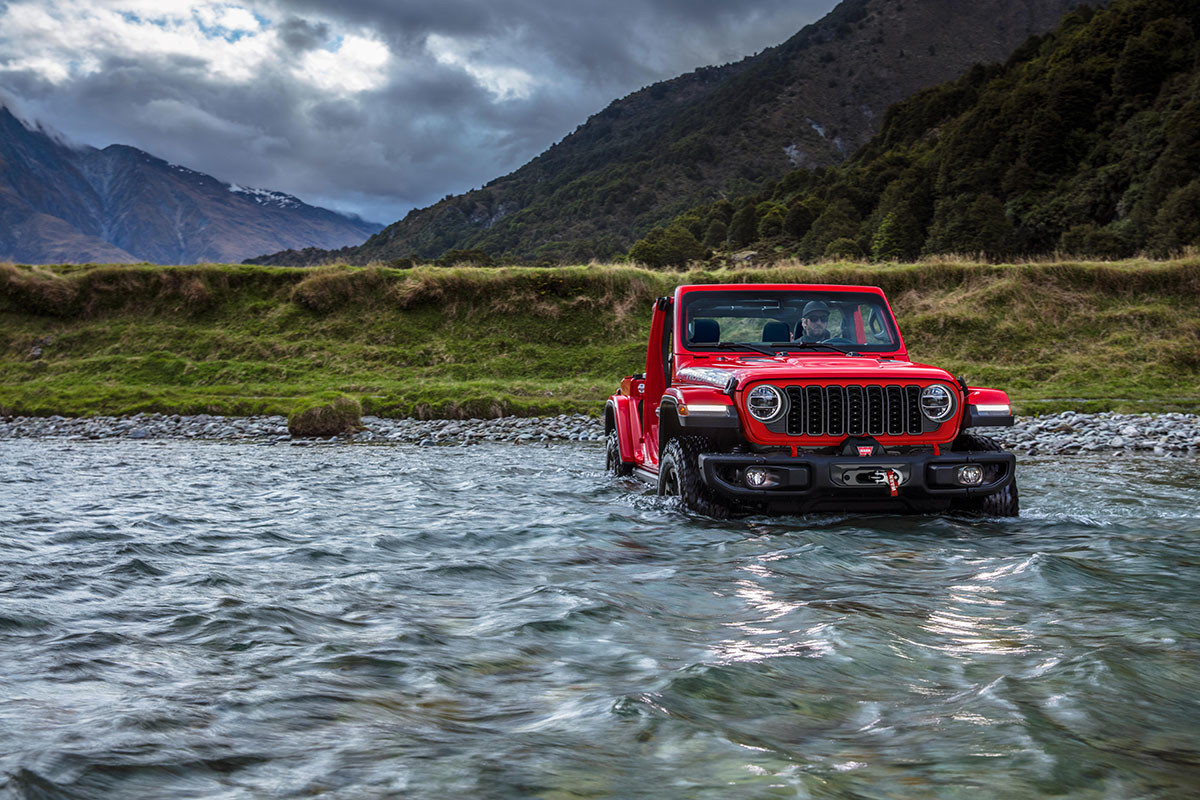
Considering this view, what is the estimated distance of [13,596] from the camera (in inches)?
168

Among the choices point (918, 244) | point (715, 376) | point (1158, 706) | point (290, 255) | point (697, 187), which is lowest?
point (1158, 706)

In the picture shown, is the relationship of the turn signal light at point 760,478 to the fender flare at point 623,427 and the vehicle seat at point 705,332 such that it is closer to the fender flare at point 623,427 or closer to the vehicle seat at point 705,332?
the vehicle seat at point 705,332

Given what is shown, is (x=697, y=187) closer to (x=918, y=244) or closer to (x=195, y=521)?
(x=918, y=244)

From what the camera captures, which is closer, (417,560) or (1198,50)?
(417,560)

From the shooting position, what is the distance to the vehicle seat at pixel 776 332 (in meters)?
7.95

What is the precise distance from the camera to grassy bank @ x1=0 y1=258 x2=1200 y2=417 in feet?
67.2

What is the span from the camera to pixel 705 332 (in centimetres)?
789

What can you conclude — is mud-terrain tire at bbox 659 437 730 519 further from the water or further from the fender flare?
the fender flare

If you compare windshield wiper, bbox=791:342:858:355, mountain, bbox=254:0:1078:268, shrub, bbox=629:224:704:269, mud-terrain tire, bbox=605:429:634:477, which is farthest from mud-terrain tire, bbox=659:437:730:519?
mountain, bbox=254:0:1078:268

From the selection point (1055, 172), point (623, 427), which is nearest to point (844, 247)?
point (1055, 172)

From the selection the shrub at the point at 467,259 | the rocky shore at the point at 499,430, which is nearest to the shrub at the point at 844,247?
the shrub at the point at 467,259

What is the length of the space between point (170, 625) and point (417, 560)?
1.79m

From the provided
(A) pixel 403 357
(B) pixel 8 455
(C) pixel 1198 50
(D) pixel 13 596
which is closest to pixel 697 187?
(C) pixel 1198 50

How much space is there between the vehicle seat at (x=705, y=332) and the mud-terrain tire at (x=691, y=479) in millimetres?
1303
